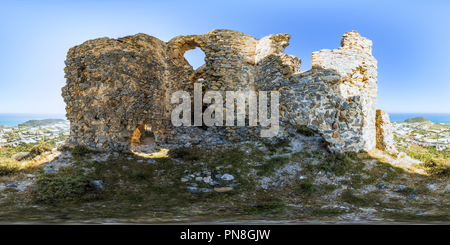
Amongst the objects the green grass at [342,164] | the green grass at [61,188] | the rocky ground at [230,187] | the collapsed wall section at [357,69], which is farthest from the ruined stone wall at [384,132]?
the green grass at [61,188]

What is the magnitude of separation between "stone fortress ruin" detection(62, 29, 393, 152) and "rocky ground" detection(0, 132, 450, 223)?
3.88ft

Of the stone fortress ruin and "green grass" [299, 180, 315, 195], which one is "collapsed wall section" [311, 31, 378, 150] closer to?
the stone fortress ruin

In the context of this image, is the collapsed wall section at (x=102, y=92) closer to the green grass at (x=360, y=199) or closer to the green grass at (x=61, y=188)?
the green grass at (x=61, y=188)

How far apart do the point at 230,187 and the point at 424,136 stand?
476 inches

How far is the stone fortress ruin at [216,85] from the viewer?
721 centimetres

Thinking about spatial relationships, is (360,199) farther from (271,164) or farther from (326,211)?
(271,164)

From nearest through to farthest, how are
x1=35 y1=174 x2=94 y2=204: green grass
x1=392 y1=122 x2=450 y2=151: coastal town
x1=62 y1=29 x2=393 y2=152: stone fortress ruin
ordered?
x1=35 y1=174 x2=94 y2=204: green grass < x1=62 y1=29 x2=393 y2=152: stone fortress ruin < x1=392 y1=122 x2=450 y2=151: coastal town

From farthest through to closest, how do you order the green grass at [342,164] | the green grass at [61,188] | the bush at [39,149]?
the bush at [39,149] < the green grass at [342,164] < the green grass at [61,188]

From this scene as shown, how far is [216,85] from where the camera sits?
10164 mm

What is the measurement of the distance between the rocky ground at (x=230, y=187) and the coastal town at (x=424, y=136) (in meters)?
4.85

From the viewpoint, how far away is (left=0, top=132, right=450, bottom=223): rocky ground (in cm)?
371

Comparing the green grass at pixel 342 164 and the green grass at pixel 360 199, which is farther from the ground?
the green grass at pixel 342 164

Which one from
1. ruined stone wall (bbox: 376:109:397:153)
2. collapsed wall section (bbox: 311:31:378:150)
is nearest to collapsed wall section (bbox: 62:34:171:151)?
collapsed wall section (bbox: 311:31:378:150)

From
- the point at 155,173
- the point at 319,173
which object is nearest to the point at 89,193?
the point at 155,173
